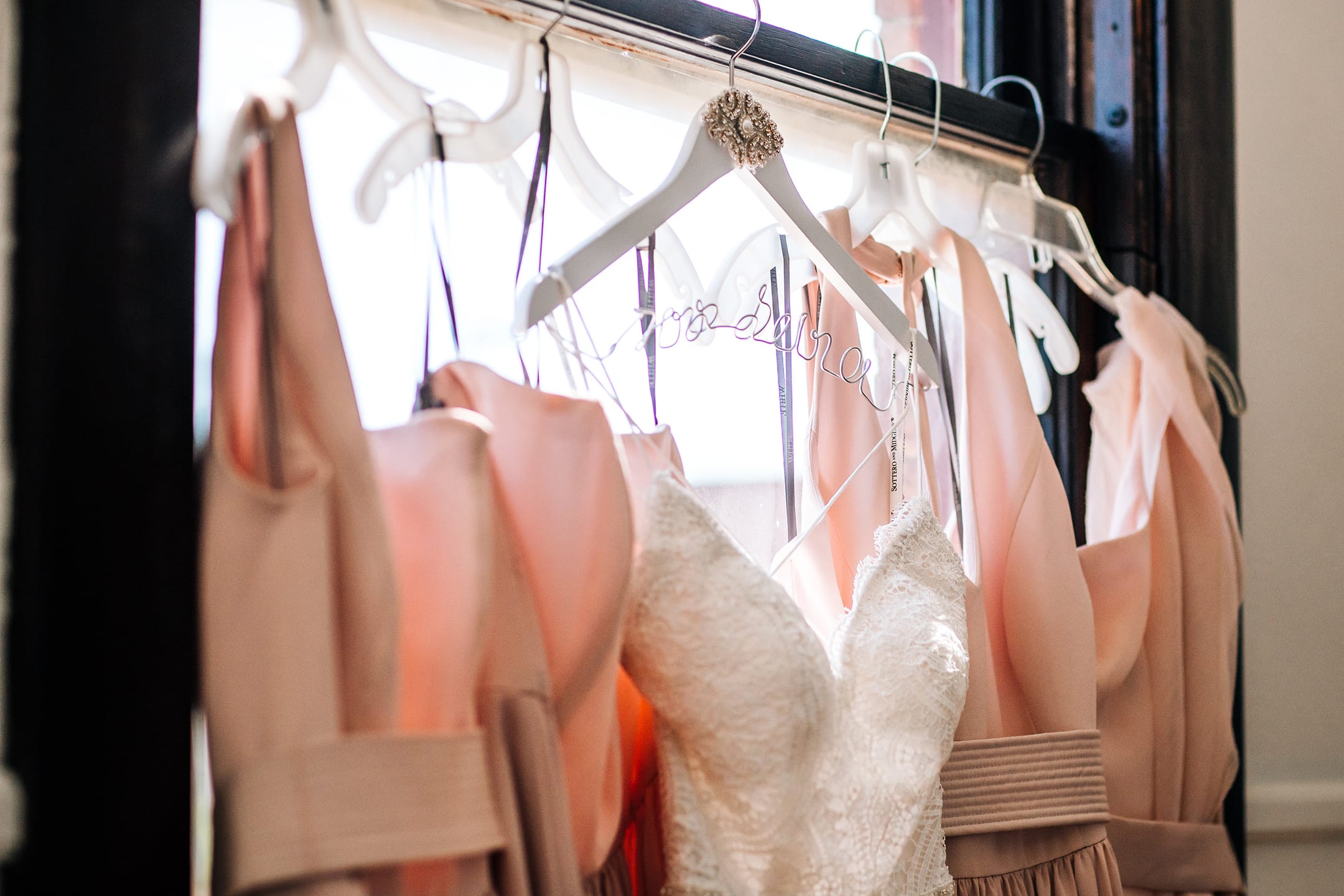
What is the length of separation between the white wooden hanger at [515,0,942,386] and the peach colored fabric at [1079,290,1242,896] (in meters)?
0.33

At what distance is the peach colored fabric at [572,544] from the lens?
2.27ft

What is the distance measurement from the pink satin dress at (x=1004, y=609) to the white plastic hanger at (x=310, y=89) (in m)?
0.45

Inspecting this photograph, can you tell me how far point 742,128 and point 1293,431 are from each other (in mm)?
1114

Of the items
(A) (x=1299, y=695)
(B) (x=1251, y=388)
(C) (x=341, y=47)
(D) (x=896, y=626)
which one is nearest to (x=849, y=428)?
(D) (x=896, y=626)

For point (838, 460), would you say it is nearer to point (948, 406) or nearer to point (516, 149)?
point (948, 406)

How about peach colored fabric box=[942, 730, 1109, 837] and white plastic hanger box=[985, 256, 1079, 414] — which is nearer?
peach colored fabric box=[942, 730, 1109, 837]

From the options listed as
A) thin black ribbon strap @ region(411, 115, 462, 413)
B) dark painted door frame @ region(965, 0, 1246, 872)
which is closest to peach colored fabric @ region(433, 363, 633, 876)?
thin black ribbon strap @ region(411, 115, 462, 413)

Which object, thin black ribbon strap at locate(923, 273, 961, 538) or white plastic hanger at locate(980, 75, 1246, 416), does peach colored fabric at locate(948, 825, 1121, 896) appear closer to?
thin black ribbon strap at locate(923, 273, 961, 538)

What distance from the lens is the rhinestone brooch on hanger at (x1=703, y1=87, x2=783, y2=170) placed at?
839 mm

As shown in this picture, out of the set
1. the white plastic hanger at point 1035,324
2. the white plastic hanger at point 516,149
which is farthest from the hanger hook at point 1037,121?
the white plastic hanger at point 516,149

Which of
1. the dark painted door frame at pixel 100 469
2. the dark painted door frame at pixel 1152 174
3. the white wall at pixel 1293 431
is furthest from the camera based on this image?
the white wall at pixel 1293 431

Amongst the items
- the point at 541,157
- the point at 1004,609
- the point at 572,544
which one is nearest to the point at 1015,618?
the point at 1004,609

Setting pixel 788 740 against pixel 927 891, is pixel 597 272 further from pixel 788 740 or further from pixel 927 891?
pixel 927 891

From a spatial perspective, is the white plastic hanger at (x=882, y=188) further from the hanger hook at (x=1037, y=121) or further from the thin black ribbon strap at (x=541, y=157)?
the thin black ribbon strap at (x=541, y=157)
